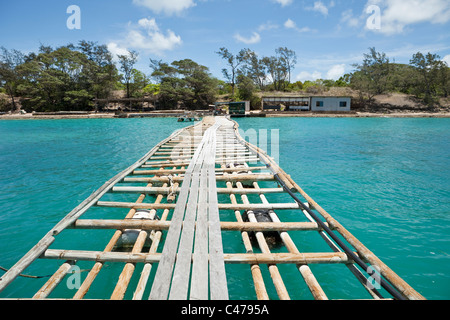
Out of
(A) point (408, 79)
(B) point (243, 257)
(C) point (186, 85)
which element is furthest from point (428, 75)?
(B) point (243, 257)

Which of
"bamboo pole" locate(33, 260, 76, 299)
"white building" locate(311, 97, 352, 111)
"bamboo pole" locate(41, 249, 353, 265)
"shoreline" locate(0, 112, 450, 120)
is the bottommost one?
"bamboo pole" locate(33, 260, 76, 299)

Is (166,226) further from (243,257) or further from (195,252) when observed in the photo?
(243,257)

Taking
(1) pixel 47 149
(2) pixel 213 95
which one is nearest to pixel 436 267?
(1) pixel 47 149

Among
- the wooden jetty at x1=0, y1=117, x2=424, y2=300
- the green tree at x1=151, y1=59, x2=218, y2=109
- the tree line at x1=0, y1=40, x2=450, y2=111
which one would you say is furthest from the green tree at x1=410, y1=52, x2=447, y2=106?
the wooden jetty at x1=0, y1=117, x2=424, y2=300

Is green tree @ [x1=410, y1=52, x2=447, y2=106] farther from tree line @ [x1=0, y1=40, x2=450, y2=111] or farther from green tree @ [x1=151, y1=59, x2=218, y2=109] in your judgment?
green tree @ [x1=151, y1=59, x2=218, y2=109]

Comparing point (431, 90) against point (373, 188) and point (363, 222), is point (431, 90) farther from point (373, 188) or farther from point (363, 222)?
point (363, 222)

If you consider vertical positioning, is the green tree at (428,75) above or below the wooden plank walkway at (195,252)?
above

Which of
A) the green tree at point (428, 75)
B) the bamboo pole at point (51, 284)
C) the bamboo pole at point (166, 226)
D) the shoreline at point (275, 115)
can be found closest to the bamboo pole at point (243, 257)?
the bamboo pole at point (51, 284)

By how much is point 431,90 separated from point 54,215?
2679 inches

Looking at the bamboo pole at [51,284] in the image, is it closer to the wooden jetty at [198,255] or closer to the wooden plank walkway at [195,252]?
the wooden jetty at [198,255]

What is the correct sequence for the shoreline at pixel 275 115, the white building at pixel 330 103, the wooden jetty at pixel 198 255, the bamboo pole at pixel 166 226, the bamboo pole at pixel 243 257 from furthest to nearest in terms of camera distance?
1. the white building at pixel 330 103
2. the shoreline at pixel 275 115
3. the bamboo pole at pixel 166 226
4. the bamboo pole at pixel 243 257
5. the wooden jetty at pixel 198 255

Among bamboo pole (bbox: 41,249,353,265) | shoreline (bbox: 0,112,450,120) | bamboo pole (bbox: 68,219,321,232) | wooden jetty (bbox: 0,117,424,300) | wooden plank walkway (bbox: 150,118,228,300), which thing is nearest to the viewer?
wooden plank walkway (bbox: 150,118,228,300)

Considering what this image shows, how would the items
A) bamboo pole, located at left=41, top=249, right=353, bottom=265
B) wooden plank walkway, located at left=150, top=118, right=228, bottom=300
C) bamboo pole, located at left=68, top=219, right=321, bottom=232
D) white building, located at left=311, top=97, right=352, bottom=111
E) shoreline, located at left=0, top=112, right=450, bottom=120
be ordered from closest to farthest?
wooden plank walkway, located at left=150, top=118, right=228, bottom=300, bamboo pole, located at left=41, top=249, right=353, bottom=265, bamboo pole, located at left=68, top=219, right=321, bottom=232, shoreline, located at left=0, top=112, right=450, bottom=120, white building, located at left=311, top=97, right=352, bottom=111

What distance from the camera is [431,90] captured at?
1980 inches
